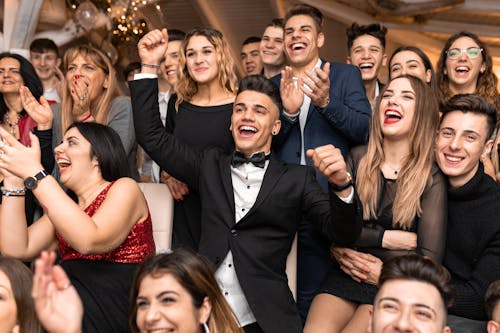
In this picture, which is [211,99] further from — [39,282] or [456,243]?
[39,282]

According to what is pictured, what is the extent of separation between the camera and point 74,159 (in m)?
3.14

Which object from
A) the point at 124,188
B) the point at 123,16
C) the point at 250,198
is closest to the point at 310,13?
the point at 250,198

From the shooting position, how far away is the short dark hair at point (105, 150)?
3.18m

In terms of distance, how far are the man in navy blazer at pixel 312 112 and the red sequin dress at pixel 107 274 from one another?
73 centimetres

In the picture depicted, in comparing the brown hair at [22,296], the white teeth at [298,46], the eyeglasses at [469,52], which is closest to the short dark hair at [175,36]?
the white teeth at [298,46]

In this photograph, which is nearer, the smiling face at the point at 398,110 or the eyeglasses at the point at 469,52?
the smiling face at the point at 398,110

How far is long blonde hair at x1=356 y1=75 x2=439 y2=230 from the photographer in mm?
3107

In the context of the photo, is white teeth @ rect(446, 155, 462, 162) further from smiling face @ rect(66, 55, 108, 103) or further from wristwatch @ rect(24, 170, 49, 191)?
smiling face @ rect(66, 55, 108, 103)

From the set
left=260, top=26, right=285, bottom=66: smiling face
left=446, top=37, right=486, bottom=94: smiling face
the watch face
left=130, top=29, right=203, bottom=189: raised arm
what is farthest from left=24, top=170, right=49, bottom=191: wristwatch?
left=446, top=37, right=486, bottom=94: smiling face

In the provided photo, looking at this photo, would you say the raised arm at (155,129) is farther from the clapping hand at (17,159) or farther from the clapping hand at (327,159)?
the clapping hand at (327,159)

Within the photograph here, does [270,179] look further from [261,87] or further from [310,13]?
[310,13]

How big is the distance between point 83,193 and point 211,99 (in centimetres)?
81

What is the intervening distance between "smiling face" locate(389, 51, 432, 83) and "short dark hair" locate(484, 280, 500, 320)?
63.0 inches

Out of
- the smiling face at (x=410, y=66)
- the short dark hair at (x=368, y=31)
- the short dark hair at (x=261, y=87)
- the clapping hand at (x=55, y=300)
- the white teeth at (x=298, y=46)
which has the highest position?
the short dark hair at (x=368, y=31)
